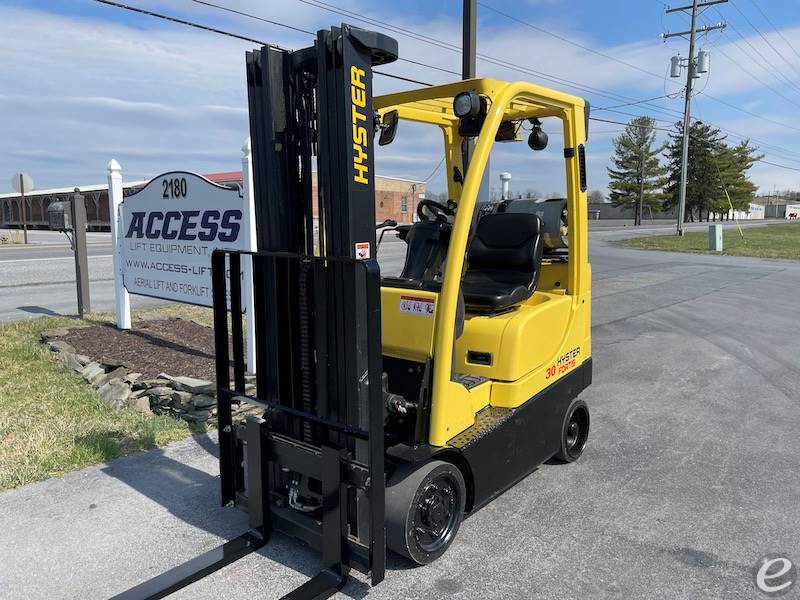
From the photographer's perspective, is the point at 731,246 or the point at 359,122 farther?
the point at 731,246

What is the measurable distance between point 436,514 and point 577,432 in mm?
1877

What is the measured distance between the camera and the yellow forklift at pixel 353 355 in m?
2.80

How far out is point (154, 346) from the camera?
742 cm

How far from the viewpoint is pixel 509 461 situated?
3588 mm

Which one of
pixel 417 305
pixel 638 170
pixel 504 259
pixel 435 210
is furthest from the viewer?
pixel 638 170

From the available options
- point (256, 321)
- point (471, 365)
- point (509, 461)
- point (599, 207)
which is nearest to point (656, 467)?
point (509, 461)

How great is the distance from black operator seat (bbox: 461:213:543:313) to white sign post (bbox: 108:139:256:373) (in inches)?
91.6

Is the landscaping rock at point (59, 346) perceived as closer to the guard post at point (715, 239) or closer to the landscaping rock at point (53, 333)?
the landscaping rock at point (53, 333)

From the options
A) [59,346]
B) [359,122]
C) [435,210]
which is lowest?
[59,346]

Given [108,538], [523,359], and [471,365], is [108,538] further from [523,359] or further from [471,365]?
[523,359]

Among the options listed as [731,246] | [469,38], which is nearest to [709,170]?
[731,246]

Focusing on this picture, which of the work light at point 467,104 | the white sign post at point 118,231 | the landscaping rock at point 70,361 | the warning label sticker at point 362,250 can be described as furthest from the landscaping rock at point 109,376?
the work light at point 467,104

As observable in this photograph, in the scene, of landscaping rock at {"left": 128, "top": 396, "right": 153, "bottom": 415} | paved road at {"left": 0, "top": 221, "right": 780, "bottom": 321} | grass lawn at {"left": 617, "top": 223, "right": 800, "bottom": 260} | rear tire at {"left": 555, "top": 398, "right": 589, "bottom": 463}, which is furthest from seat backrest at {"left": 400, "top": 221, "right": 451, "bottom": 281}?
A: grass lawn at {"left": 617, "top": 223, "right": 800, "bottom": 260}

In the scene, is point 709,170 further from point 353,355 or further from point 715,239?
point 353,355
